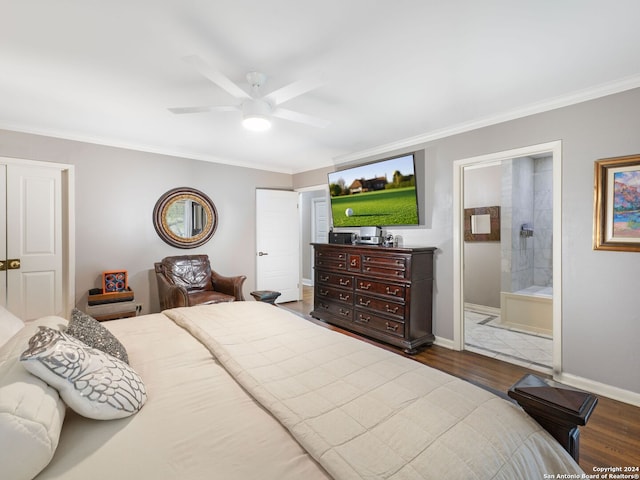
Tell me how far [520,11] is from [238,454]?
2.36 m

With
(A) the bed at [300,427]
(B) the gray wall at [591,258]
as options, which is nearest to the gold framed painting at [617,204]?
(B) the gray wall at [591,258]

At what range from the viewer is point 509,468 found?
0.94m

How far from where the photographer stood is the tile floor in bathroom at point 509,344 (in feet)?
10.8

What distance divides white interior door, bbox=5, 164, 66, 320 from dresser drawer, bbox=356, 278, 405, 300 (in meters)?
3.64

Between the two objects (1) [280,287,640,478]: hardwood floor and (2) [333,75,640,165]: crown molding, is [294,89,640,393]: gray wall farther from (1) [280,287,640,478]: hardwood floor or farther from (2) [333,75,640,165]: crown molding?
(1) [280,287,640,478]: hardwood floor

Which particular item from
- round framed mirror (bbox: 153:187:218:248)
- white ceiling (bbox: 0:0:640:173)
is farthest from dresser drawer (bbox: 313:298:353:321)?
white ceiling (bbox: 0:0:640:173)

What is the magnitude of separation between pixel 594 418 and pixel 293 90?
3076 mm

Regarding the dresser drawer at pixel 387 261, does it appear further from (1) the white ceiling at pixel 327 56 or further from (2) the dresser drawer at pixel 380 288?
(1) the white ceiling at pixel 327 56

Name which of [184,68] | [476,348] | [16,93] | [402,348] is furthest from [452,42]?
[16,93]

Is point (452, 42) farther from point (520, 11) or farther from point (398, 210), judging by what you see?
point (398, 210)

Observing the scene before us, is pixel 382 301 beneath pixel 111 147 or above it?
beneath

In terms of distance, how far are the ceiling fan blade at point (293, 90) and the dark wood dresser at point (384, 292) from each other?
1988 mm

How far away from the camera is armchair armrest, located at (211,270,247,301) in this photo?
4215mm

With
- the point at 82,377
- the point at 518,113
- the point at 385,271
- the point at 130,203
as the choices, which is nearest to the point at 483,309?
the point at 385,271
